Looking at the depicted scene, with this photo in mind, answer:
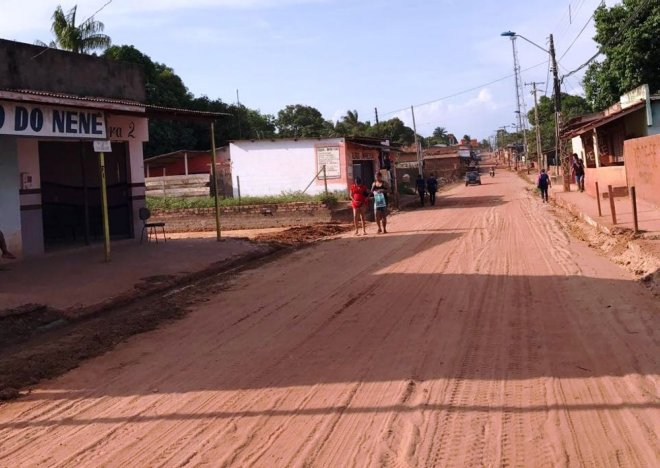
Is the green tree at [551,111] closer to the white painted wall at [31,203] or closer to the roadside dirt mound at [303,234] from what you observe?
the roadside dirt mound at [303,234]

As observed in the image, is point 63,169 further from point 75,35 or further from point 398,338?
point 75,35

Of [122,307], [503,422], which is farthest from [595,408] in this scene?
[122,307]

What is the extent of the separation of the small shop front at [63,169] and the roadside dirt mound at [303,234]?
158 inches

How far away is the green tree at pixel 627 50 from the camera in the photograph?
32.2 meters

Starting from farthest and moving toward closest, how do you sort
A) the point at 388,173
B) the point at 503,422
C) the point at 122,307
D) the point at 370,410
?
the point at 388,173 → the point at 122,307 → the point at 370,410 → the point at 503,422

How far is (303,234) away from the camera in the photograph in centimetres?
2070

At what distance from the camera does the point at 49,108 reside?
11102mm

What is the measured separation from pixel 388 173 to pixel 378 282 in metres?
25.1

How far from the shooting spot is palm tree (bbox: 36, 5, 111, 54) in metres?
33.9

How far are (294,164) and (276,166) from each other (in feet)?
3.11

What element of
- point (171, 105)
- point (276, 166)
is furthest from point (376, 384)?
point (171, 105)

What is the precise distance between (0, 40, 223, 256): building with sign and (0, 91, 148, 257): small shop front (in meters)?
0.02

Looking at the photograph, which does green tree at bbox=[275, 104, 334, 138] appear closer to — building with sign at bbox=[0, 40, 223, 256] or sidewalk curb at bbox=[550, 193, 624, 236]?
sidewalk curb at bbox=[550, 193, 624, 236]

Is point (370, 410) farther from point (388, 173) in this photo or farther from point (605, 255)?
point (388, 173)
